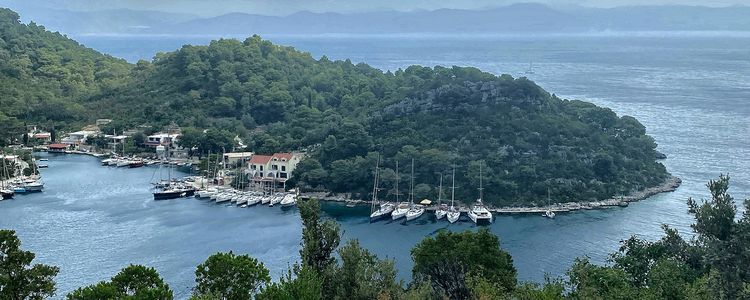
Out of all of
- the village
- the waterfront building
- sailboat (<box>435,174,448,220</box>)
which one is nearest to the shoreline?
sailboat (<box>435,174,448,220</box>)

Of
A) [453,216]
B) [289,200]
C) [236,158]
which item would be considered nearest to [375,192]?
[289,200]

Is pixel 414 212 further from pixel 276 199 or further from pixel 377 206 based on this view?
pixel 276 199

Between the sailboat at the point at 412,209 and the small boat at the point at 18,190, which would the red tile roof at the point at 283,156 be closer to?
the sailboat at the point at 412,209

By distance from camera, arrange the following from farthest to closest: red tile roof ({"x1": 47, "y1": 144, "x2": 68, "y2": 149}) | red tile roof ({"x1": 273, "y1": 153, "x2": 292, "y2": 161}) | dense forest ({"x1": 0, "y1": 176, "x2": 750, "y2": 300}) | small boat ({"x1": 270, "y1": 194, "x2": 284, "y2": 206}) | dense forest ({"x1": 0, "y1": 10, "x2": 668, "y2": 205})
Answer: red tile roof ({"x1": 47, "y1": 144, "x2": 68, "y2": 149}) < red tile roof ({"x1": 273, "y1": 153, "x2": 292, "y2": 161}) < dense forest ({"x1": 0, "y1": 10, "x2": 668, "y2": 205}) < small boat ({"x1": 270, "y1": 194, "x2": 284, "y2": 206}) < dense forest ({"x1": 0, "y1": 176, "x2": 750, "y2": 300})

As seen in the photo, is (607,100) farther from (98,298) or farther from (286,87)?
(98,298)

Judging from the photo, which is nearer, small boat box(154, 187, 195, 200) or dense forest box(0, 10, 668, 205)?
dense forest box(0, 10, 668, 205)

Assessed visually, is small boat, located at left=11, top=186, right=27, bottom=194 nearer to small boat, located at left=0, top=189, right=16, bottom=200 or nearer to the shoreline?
small boat, located at left=0, top=189, right=16, bottom=200

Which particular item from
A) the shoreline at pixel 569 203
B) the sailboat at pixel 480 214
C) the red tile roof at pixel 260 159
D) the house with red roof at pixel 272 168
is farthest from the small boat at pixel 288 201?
Answer: the sailboat at pixel 480 214
